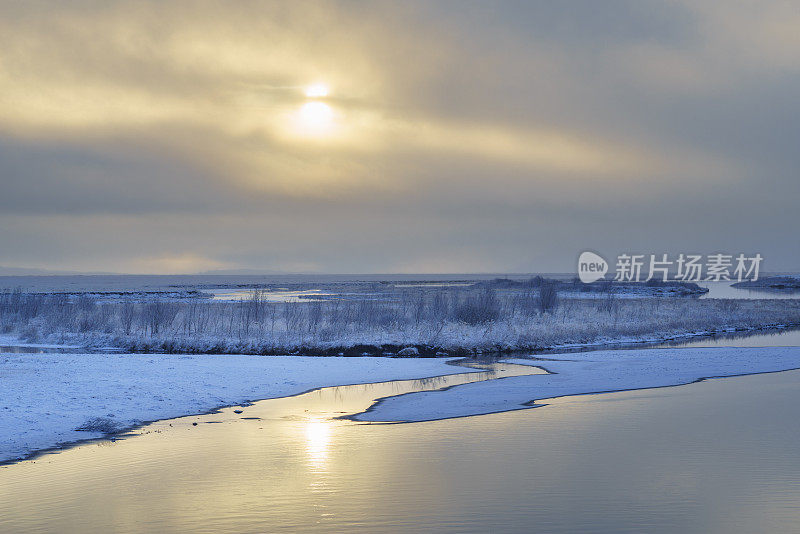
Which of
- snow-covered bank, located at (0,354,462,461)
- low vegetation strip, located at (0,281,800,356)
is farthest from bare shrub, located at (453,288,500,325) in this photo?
snow-covered bank, located at (0,354,462,461)

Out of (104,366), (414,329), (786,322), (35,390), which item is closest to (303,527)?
(35,390)

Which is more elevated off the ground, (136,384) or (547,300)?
(547,300)

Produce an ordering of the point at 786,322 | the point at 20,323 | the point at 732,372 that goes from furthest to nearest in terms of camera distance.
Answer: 1. the point at 786,322
2. the point at 20,323
3. the point at 732,372

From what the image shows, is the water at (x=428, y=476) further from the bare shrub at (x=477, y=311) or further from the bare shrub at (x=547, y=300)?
the bare shrub at (x=547, y=300)

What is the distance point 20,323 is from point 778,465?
1641 inches

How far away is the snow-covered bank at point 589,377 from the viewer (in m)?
19.3

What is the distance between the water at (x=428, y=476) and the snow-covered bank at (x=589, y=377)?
149cm

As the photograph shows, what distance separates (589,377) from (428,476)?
554 inches

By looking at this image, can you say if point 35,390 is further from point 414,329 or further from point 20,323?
point 20,323

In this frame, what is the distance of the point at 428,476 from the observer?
1263cm

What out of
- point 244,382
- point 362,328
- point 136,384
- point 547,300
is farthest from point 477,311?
point 136,384

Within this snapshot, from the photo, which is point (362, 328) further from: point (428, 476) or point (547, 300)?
point (428, 476)

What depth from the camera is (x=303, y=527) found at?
32.9 feet

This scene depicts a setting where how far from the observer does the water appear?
1034 centimetres
